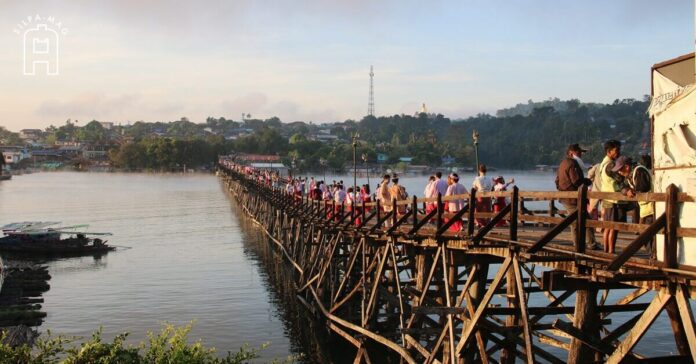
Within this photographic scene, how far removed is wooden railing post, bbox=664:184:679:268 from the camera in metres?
7.77

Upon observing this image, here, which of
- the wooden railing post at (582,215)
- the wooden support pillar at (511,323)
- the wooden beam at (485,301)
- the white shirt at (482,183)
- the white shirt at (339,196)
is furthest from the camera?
the white shirt at (339,196)

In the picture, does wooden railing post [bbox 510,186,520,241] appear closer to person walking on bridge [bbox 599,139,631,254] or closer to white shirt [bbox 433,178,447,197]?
person walking on bridge [bbox 599,139,631,254]

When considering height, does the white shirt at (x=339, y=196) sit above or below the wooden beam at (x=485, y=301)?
above

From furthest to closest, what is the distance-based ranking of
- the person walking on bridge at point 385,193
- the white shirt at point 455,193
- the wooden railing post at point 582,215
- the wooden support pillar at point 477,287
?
the person walking on bridge at point 385,193
the white shirt at point 455,193
the wooden support pillar at point 477,287
the wooden railing post at point 582,215

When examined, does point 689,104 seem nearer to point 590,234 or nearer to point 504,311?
point 590,234

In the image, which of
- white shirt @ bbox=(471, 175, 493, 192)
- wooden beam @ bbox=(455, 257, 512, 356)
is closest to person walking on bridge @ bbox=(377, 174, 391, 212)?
white shirt @ bbox=(471, 175, 493, 192)

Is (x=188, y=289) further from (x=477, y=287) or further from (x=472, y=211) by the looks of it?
(x=472, y=211)

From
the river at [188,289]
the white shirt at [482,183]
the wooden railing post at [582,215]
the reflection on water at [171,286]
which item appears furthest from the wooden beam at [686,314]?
the reflection on water at [171,286]

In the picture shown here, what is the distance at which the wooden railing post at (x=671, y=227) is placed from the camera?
25.5 feet

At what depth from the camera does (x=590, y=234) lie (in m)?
10.7

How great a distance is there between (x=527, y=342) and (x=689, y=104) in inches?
144

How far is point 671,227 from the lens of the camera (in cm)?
783

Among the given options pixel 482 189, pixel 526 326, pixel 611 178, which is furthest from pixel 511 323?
pixel 526 326

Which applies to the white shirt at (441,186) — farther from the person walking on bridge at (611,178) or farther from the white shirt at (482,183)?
the person walking on bridge at (611,178)
